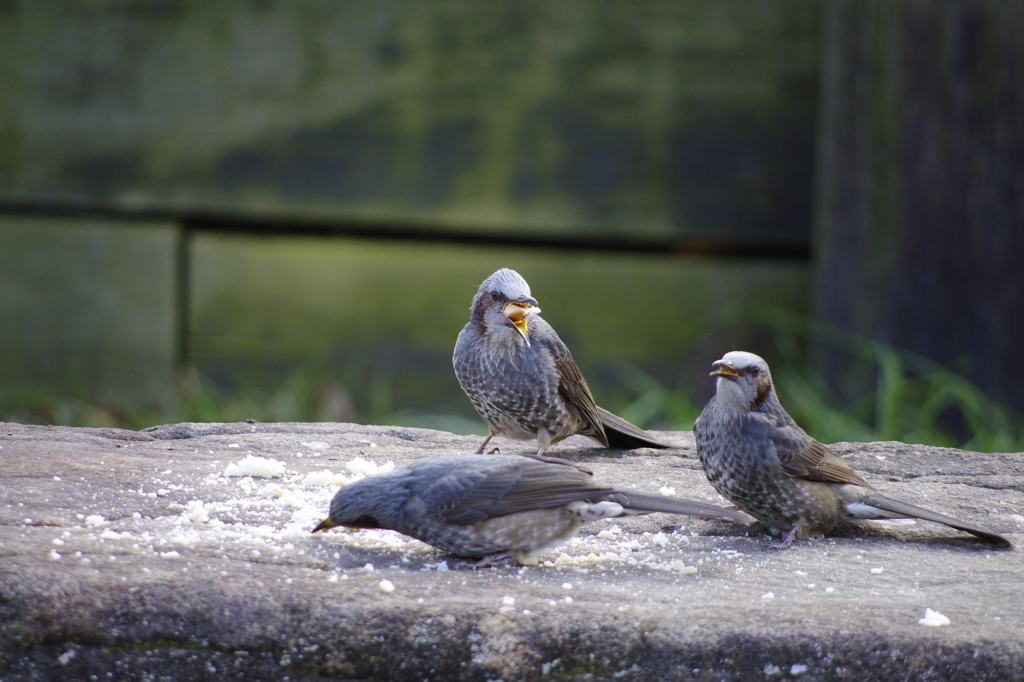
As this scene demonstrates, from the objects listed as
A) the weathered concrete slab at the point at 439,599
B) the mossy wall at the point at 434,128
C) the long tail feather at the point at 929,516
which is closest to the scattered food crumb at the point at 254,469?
the weathered concrete slab at the point at 439,599

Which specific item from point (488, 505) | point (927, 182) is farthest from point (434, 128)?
point (488, 505)

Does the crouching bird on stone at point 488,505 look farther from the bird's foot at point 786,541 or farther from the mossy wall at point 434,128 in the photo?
the mossy wall at point 434,128

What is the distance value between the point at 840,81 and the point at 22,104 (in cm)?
449

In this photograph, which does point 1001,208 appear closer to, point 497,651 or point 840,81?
point 840,81

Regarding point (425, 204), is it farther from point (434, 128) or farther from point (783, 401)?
point (783, 401)

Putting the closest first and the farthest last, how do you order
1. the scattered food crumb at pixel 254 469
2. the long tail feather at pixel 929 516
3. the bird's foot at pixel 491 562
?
the bird's foot at pixel 491 562 < the long tail feather at pixel 929 516 < the scattered food crumb at pixel 254 469

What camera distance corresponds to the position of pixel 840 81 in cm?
532

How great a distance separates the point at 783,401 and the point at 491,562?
12.0 feet

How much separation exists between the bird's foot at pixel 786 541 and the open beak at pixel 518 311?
3.74ft

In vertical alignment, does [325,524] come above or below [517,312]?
below

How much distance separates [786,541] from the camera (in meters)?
2.71

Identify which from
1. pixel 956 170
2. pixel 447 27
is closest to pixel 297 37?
pixel 447 27

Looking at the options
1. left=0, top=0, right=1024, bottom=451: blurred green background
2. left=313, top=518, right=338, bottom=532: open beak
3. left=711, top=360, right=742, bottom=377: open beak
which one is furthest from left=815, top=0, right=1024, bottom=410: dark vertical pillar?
left=313, top=518, right=338, bottom=532: open beak

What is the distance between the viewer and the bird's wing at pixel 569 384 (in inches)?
143
